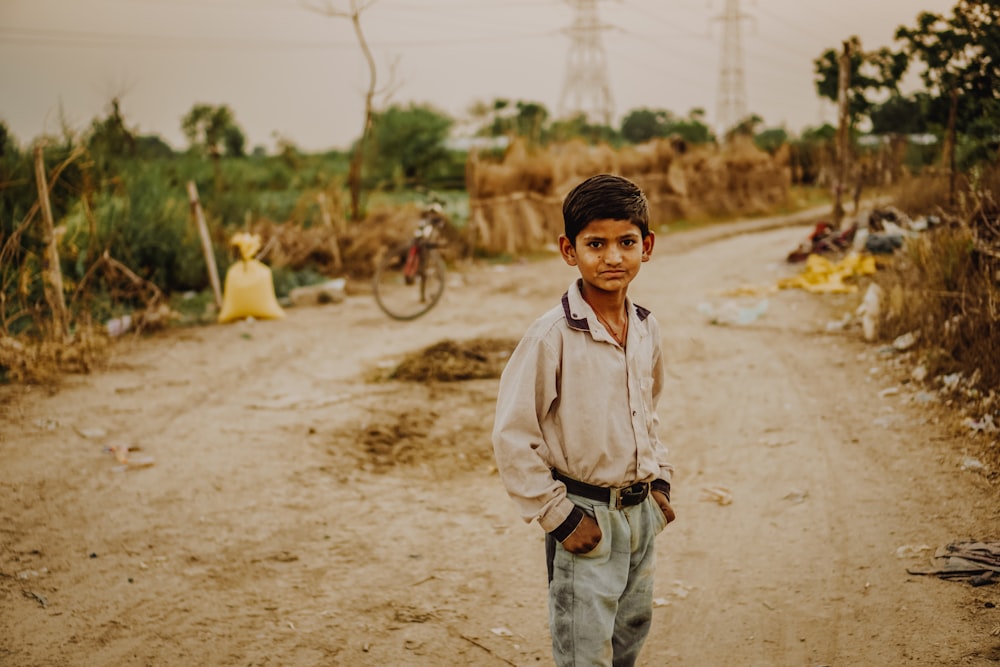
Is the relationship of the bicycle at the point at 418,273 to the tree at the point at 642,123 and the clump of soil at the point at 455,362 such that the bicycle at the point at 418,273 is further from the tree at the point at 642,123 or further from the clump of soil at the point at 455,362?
the tree at the point at 642,123

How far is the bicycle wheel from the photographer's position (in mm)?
8797

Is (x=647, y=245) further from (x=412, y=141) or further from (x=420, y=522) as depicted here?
(x=412, y=141)

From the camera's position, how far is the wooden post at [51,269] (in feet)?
22.1

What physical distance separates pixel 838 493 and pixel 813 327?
3762mm

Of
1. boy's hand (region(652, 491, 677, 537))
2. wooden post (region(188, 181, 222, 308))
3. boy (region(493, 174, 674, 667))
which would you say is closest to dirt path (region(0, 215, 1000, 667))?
boy's hand (region(652, 491, 677, 537))

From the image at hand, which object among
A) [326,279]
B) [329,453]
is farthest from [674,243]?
[329,453]

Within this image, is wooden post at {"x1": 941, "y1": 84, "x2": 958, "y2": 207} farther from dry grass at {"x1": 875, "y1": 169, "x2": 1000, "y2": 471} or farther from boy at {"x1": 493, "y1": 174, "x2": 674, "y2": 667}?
boy at {"x1": 493, "y1": 174, "x2": 674, "y2": 667}

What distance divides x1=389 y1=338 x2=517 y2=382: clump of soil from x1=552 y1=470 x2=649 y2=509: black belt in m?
4.33

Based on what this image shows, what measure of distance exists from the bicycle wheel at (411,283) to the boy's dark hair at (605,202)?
22.3 ft

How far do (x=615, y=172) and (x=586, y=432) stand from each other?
48.5 feet

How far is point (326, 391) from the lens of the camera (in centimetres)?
616

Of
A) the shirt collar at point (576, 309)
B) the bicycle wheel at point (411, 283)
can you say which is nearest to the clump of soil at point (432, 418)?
the bicycle wheel at point (411, 283)

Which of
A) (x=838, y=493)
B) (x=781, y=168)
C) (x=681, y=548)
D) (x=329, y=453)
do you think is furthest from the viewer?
(x=781, y=168)

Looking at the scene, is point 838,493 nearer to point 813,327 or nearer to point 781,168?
point 813,327
